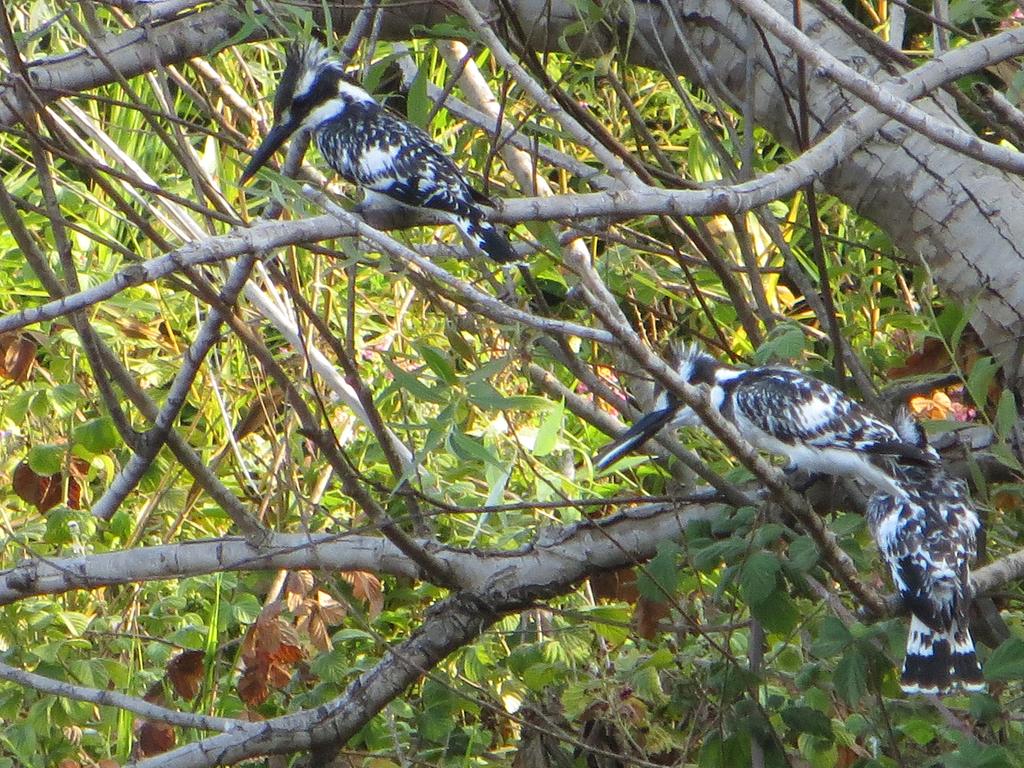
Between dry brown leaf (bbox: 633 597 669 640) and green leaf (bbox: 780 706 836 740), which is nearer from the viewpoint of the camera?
green leaf (bbox: 780 706 836 740)

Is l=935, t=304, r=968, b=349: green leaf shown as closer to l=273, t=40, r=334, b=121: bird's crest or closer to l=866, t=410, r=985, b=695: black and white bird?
l=866, t=410, r=985, b=695: black and white bird

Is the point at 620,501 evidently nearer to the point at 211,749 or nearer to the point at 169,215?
the point at 211,749

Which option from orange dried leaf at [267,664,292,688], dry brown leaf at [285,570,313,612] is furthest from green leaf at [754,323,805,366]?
dry brown leaf at [285,570,313,612]

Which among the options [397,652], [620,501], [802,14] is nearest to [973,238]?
[802,14]

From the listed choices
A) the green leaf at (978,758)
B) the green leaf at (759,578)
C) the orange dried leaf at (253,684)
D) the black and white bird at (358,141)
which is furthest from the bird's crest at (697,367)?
the green leaf at (978,758)

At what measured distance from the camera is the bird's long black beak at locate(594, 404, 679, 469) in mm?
2271

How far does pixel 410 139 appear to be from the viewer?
111 inches

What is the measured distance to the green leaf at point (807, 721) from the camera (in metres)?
1.78

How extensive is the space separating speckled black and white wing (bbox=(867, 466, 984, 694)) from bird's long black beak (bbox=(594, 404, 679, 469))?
41 centimetres

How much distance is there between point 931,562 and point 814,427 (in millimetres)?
401

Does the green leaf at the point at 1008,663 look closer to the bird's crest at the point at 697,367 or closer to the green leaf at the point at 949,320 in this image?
the green leaf at the point at 949,320

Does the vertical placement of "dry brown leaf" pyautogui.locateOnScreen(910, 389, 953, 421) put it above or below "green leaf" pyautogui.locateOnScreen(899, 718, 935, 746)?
above

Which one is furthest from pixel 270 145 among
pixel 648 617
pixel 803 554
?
pixel 803 554

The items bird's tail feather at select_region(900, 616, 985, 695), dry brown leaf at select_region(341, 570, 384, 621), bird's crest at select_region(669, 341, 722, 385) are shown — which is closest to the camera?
bird's tail feather at select_region(900, 616, 985, 695)
